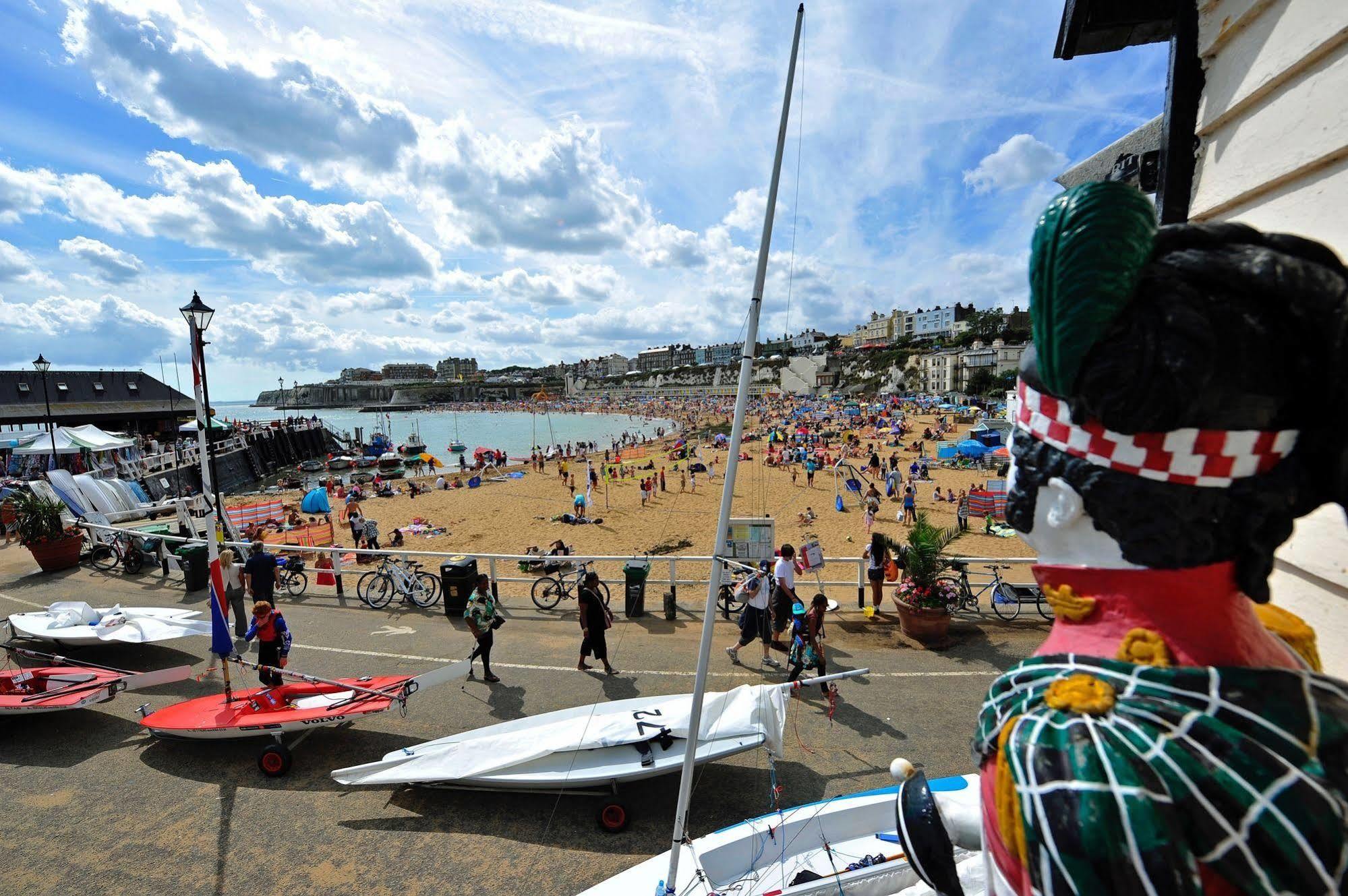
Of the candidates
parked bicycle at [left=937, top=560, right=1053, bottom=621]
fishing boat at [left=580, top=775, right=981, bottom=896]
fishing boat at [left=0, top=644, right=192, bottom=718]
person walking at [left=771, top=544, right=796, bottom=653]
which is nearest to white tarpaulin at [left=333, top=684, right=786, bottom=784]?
fishing boat at [left=580, top=775, right=981, bottom=896]

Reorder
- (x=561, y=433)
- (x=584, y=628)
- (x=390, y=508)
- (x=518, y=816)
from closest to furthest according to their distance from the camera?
(x=518, y=816), (x=584, y=628), (x=390, y=508), (x=561, y=433)

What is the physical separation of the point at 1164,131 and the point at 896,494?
23.2 meters

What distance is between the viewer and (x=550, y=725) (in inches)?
219

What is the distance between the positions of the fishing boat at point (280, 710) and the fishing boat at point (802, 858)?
12.2 feet

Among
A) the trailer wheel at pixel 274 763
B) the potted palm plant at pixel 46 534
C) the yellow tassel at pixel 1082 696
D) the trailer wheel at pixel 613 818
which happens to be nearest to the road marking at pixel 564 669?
the trailer wheel at pixel 613 818

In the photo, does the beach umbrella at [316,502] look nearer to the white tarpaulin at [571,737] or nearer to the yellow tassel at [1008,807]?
the white tarpaulin at [571,737]

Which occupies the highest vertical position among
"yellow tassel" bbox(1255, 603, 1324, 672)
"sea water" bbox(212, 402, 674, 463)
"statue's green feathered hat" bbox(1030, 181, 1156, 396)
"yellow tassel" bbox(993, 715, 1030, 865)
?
"statue's green feathered hat" bbox(1030, 181, 1156, 396)

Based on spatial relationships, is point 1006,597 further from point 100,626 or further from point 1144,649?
point 100,626

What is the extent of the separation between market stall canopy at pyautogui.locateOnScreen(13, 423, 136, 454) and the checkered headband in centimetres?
3347

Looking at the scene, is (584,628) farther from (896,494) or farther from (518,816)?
→ (896,494)

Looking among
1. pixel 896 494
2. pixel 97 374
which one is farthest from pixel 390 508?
pixel 97 374

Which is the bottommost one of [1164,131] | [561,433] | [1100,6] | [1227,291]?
[561,433]

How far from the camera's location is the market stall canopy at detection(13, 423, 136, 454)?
24.7m

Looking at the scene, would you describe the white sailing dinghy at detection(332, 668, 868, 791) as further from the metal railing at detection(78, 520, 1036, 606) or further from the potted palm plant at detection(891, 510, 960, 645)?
the potted palm plant at detection(891, 510, 960, 645)
